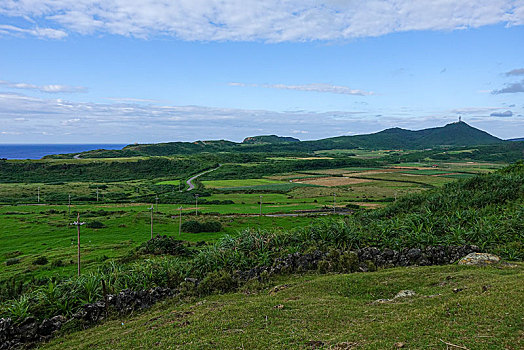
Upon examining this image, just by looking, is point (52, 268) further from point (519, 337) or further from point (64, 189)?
point (64, 189)

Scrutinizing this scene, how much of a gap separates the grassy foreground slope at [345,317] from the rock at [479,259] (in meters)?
1.08

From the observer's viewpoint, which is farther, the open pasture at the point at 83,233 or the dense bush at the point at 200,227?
the dense bush at the point at 200,227

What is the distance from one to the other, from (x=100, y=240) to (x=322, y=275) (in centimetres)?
4084

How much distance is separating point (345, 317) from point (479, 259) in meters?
8.66

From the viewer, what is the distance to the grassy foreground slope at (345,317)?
788 centimetres

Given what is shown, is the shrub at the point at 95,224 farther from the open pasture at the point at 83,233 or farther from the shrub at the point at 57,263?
A: the shrub at the point at 57,263

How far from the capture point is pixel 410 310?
9508 mm

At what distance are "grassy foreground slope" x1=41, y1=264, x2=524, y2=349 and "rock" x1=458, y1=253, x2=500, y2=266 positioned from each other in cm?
108

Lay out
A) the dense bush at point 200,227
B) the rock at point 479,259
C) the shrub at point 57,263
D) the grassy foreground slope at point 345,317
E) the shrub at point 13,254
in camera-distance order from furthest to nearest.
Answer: the dense bush at point 200,227, the shrub at point 13,254, the shrub at point 57,263, the rock at point 479,259, the grassy foreground slope at point 345,317

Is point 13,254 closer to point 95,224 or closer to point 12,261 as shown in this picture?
point 12,261

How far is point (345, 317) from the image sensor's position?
9.66 meters

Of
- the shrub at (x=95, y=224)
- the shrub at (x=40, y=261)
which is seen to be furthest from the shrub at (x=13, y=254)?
the shrub at (x=95, y=224)

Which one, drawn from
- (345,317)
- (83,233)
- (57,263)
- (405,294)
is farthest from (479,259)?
(83,233)

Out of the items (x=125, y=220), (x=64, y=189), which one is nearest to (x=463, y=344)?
(x=125, y=220)
